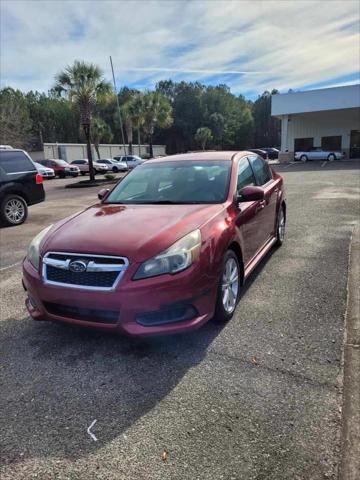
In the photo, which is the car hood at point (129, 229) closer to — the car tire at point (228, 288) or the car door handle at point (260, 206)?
the car tire at point (228, 288)

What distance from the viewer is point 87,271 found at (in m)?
3.00

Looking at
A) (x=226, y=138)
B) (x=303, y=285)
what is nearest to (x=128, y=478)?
(x=303, y=285)

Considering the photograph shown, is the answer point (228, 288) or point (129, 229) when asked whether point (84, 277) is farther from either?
point (228, 288)

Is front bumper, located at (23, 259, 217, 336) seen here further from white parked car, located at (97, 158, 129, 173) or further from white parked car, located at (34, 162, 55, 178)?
white parked car, located at (97, 158, 129, 173)

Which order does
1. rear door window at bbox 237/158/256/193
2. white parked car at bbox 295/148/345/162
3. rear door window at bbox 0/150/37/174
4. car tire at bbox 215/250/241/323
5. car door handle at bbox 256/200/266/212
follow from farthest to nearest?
white parked car at bbox 295/148/345/162 < rear door window at bbox 0/150/37/174 < car door handle at bbox 256/200/266/212 < rear door window at bbox 237/158/256/193 < car tire at bbox 215/250/241/323

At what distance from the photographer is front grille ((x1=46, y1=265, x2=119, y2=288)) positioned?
294 centimetres

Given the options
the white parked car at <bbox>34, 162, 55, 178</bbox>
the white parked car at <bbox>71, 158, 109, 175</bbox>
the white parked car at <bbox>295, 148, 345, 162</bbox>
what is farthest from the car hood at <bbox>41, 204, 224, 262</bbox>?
the white parked car at <bbox>295, 148, 345, 162</bbox>

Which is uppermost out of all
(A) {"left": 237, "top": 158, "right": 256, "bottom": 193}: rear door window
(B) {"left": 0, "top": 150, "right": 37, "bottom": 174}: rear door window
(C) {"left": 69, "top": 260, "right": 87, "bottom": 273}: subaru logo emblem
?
(B) {"left": 0, "top": 150, "right": 37, "bottom": 174}: rear door window

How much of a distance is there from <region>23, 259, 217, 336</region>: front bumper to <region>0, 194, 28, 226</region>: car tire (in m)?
6.98

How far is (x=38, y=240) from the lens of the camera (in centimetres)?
363

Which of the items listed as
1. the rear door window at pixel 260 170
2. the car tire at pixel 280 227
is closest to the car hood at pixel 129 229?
the rear door window at pixel 260 170

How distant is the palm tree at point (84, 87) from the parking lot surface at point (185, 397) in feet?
67.2

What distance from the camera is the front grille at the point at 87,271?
9.64 feet

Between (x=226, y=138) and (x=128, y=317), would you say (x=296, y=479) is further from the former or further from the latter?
(x=226, y=138)
